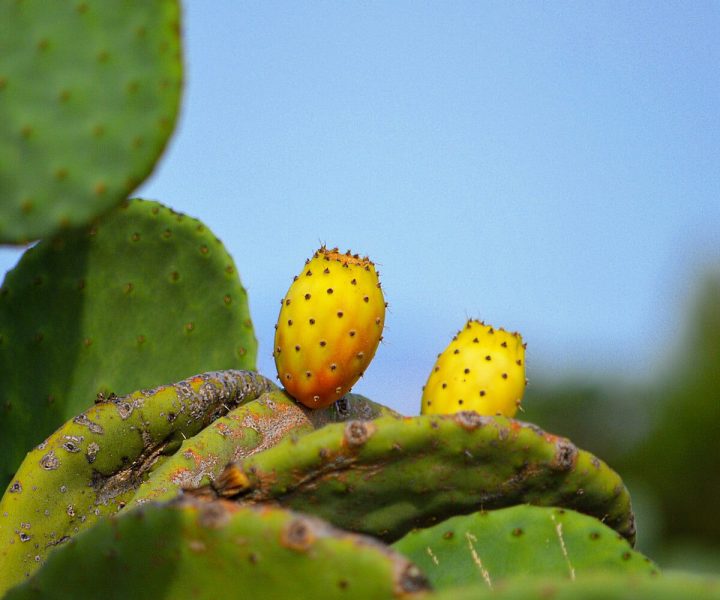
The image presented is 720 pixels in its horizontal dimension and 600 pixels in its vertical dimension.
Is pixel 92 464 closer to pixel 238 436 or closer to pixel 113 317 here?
pixel 238 436

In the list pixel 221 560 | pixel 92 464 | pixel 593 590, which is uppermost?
pixel 593 590

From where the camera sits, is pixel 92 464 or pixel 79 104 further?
pixel 92 464

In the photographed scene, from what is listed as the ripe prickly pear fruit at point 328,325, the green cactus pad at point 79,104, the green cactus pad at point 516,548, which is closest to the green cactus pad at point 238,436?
the ripe prickly pear fruit at point 328,325

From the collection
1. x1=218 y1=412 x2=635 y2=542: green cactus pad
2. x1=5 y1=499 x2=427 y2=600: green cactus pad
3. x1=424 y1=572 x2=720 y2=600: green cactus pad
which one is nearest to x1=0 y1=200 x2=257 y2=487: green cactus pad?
x1=218 y1=412 x2=635 y2=542: green cactus pad

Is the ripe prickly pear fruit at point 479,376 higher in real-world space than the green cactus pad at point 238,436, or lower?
higher

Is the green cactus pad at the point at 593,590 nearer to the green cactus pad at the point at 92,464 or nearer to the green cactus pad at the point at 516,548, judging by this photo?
the green cactus pad at the point at 516,548

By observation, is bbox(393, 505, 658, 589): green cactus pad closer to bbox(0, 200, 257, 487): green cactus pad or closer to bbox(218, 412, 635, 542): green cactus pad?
bbox(218, 412, 635, 542): green cactus pad

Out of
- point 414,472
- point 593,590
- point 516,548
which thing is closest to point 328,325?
point 414,472
